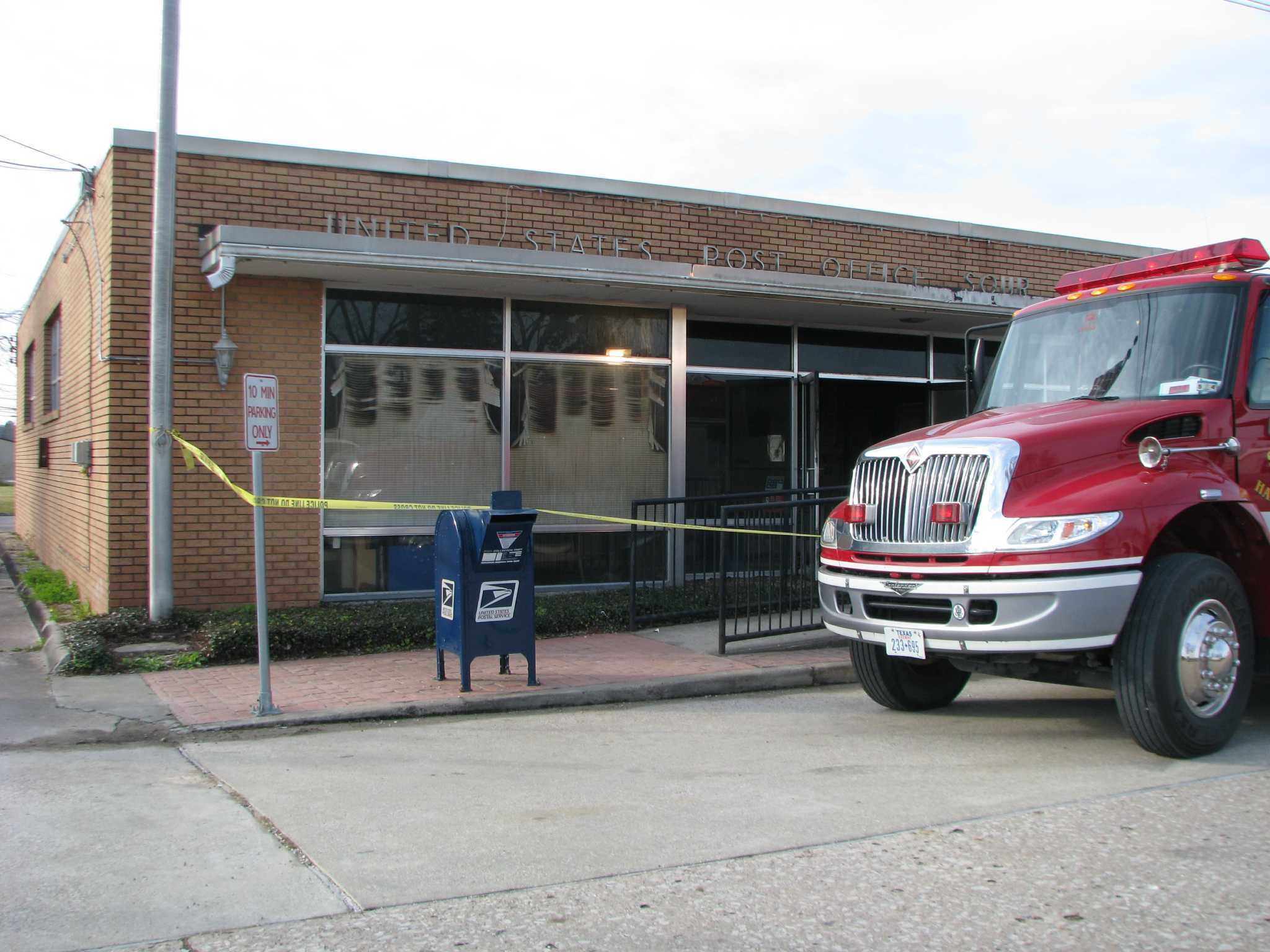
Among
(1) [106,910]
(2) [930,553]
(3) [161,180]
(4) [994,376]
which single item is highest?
(3) [161,180]

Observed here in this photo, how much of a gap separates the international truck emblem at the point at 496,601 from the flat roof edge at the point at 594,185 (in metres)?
5.13

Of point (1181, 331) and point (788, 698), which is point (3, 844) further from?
point (1181, 331)

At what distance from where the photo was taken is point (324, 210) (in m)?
11.2

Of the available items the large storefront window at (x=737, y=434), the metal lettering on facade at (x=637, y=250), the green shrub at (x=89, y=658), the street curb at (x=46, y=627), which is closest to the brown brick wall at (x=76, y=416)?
the street curb at (x=46, y=627)

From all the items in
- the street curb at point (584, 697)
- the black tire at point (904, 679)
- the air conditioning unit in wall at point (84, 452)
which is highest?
the air conditioning unit in wall at point (84, 452)

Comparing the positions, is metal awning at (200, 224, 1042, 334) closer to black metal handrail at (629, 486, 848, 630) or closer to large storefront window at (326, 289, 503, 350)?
large storefront window at (326, 289, 503, 350)

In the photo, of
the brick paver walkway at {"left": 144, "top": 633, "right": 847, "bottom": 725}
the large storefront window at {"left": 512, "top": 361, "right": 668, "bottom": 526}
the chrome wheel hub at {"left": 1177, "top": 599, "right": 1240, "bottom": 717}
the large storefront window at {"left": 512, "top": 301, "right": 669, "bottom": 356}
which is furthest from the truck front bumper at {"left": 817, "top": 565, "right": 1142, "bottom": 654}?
the large storefront window at {"left": 512, "top": 301, "right": 669, "bottom": 356}

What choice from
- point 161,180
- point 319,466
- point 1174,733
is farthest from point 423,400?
point 1174,733

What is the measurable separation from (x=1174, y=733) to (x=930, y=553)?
1576 mm

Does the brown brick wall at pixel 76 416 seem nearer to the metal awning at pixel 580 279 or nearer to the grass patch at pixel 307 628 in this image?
the grass patch at pixel 307 628

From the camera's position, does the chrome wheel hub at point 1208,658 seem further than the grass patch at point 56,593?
No

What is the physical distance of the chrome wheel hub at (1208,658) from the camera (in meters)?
6.32

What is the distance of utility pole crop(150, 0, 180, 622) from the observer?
32.1ft

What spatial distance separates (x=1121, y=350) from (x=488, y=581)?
4.44 metres
